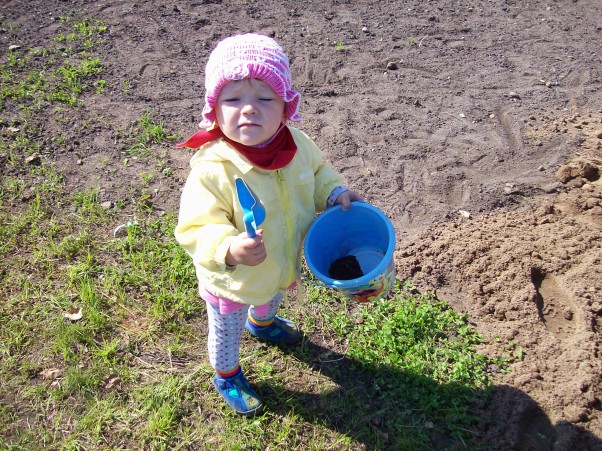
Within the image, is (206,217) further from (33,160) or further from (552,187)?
(552,187)

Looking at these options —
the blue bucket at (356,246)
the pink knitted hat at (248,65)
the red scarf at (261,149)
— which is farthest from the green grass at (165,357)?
the pink knitted hat at (248,65)

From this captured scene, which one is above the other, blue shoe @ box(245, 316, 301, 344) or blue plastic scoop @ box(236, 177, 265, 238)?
blue plastic scoop @ box(236, 177, 265, 238)

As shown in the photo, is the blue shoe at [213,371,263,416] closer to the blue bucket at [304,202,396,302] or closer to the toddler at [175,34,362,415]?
the toddler at [175,34,362,415]

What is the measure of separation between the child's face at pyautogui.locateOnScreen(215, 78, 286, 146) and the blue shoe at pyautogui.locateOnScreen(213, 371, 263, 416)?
128cm

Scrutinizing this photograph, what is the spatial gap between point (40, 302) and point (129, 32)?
3553mm

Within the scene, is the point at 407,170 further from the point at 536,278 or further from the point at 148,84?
the point at 148,84

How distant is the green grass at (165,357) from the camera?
101 inches

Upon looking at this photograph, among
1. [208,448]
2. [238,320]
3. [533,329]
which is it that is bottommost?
[208,448]

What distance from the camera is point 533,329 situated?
116 inches

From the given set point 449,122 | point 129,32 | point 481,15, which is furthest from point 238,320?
point 481,15

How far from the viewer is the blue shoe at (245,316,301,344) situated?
2.91 m

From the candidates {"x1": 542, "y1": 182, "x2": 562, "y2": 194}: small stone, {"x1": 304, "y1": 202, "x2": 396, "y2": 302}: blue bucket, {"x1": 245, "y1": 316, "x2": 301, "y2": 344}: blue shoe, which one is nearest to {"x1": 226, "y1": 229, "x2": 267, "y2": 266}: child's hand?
{"x1": 304, "y1": 202, "x2": 396, "y2": 302}: blue bucket

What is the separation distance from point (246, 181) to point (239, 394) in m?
1.17

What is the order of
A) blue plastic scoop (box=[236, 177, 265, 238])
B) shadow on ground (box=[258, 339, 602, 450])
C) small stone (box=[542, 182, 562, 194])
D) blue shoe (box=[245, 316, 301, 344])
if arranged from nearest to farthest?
blue plastic scoop (box=[236, 177, 265, 238]) < shadow on ground (box=[258, 339, 602, 450]) < blue shoe (box=[245, 316, 301, 344]) < small stone (box=[542, 182, 562, 194])
